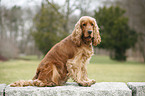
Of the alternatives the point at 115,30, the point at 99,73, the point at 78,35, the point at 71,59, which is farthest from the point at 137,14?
the point at 71,59

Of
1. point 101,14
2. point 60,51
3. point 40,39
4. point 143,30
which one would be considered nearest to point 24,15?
point 40,39

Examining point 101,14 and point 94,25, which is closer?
point 94,25

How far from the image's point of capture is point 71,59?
425 cm

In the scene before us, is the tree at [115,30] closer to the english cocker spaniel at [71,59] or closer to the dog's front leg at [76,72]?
the english cocker spaniel at [71,59]

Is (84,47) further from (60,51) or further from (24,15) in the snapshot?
(24,15)

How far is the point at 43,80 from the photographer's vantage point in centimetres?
415

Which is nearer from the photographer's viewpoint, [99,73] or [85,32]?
[85,32]

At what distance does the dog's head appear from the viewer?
13.4 ft

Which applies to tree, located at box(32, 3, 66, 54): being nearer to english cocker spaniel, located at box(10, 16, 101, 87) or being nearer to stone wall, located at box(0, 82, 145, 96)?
english cocker spaniel, located at box(10, 16, 101, 87)

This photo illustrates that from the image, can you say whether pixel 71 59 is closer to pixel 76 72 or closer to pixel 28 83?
pixel 76 72

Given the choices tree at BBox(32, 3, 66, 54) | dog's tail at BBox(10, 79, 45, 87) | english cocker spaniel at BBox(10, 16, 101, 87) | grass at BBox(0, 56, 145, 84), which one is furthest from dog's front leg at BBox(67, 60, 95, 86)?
tree at BBox(32, 3, 66, 54)

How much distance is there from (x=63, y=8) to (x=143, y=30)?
12.6m

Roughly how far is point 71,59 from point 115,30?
18.8 meters

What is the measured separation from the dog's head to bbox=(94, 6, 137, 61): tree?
57.8 ft
